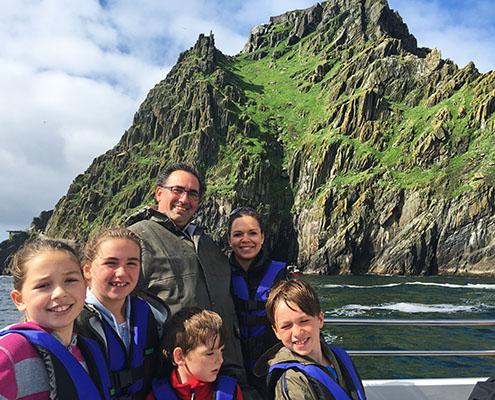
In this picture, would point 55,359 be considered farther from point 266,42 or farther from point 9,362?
point 266,42

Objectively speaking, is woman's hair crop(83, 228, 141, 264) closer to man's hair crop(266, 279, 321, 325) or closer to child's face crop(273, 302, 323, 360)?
man's hair crop(266, 279, 321, 325)

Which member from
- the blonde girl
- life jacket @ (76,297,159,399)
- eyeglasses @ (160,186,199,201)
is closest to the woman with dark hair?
eyeglasses @ (160,186,199,201)

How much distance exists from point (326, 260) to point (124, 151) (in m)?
83.3

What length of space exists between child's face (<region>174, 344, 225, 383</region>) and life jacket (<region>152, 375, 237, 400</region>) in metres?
0.07

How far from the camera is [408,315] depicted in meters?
18.5

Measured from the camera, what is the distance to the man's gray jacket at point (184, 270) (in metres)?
2.79

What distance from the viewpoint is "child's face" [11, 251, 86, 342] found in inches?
66.1

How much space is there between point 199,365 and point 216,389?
22 cm

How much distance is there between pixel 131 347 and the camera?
222 cm

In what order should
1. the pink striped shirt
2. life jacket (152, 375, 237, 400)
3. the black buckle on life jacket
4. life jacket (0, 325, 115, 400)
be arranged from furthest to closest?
1. life jacket (152, 375, 237, 400)
2. the black buckle on life jacket
3. life jacket (0, 325, 115, 400)
4. the pink striped shirt

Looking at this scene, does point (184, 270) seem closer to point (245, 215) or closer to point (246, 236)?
point (246, 236)

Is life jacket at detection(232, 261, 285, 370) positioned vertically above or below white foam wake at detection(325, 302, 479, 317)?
above

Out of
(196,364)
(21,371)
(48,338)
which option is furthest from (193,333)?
(21,371)

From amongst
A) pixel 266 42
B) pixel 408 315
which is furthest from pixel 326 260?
pixel 266 42
